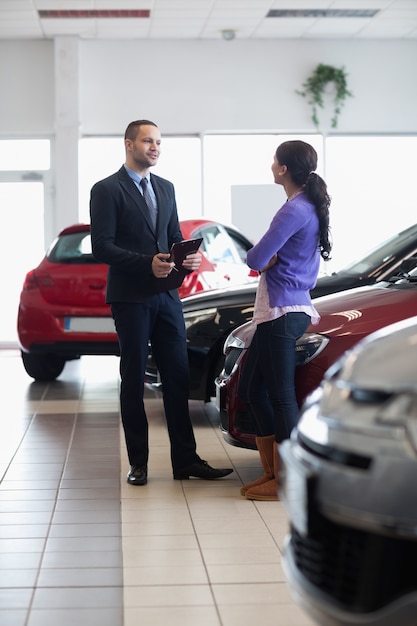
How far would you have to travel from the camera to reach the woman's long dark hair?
165 inches

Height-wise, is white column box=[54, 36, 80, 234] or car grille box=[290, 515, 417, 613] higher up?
white column box=[54, 36, 80, 234]

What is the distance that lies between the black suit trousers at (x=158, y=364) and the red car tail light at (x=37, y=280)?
3.29 metres

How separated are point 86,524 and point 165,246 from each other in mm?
1416

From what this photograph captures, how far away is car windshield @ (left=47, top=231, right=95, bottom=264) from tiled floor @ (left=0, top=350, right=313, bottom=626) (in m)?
1.94

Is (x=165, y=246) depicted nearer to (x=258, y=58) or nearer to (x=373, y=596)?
(x=373, y=596)

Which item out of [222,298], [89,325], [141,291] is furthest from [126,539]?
[89,325]

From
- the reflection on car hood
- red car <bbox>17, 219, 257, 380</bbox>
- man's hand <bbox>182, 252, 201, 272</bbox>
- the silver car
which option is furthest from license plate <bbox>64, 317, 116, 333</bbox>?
the silver car

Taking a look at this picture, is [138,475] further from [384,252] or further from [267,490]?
[384,252]

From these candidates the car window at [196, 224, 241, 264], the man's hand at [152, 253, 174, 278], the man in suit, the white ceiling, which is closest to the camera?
the man's hand at [152, 253, 174, 278]

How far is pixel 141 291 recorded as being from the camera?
452 centimetres

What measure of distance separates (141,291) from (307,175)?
0.95m

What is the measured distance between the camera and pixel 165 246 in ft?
15.3

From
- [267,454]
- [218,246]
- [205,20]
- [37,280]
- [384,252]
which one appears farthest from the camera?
[205,20]

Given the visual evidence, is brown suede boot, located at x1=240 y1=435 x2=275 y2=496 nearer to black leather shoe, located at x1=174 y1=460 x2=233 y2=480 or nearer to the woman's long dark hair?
black leather shoe, located at x1=174 y1=460 x2=233 y2=480
